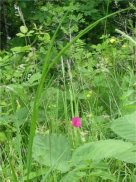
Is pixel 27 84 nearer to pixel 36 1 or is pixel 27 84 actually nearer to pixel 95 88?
pixel 95 88

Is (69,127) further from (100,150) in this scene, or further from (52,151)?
(100,150)

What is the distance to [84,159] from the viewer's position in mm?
866

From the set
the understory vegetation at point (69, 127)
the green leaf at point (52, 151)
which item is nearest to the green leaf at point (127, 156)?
the understory vegetation at point (69, 127)

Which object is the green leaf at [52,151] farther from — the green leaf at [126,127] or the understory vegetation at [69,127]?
the green leaf at [126,127]

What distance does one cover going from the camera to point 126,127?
922 millimetres

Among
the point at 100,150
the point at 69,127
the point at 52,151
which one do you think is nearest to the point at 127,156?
the point at 100,150

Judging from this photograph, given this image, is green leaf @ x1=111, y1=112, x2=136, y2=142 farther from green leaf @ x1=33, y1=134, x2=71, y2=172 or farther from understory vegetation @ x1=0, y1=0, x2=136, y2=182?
green leaf @ x1=33, y1=134, x2=71, y2=172

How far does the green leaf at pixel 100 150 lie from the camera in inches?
32.8

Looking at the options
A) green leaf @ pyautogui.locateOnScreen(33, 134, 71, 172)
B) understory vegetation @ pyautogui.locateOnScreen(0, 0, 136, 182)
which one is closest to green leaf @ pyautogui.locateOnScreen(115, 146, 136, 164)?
understory vegetation @ pyautogui.locateOnScreen(0, 0, 136, 182)

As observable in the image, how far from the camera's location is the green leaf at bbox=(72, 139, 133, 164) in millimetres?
833

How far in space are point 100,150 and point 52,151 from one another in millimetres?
160

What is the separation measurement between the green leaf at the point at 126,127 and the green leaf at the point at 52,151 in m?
0.13

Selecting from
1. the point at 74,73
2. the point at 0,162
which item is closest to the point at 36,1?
the point at 74,73

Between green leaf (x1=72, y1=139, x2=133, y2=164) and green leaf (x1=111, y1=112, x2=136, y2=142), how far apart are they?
40mm
